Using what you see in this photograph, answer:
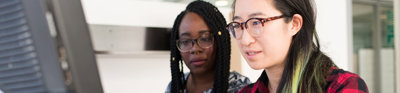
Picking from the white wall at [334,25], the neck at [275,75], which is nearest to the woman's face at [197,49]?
the neck at [275,75]

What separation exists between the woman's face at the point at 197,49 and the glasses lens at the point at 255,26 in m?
0.44

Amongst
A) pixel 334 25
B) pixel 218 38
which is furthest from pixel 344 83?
pixel 334 25

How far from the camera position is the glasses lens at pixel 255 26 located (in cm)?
81

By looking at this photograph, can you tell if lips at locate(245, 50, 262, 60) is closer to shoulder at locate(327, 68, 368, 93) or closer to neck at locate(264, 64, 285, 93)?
neck at locate(264, 64, 285, 93)

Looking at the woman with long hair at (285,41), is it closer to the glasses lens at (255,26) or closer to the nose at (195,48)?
the glasses lens at (255,26)

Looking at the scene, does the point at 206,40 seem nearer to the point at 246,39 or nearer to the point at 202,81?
the point at 202,81

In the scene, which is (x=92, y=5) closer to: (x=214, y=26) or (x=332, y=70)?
(x=214, y=26)

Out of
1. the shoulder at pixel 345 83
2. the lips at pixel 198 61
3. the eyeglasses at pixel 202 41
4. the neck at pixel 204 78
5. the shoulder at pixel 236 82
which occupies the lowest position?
the shoulder at pixel 236 82

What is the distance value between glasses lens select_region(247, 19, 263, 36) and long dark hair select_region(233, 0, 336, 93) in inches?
2.7

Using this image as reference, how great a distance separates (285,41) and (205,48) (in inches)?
18.5

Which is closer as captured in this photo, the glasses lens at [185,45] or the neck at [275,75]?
the neck at [275,75]

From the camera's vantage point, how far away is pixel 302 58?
83 cm

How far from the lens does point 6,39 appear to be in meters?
0.33

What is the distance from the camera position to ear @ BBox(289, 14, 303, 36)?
32.7 inches
